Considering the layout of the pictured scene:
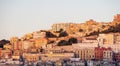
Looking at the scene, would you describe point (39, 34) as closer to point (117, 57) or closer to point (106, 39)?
point (106, 39)

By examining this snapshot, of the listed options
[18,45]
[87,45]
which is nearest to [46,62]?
[87,45]

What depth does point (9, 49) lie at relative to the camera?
66.5ft

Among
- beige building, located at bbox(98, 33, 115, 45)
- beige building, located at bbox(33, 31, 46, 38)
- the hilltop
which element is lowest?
beige building, located at bbox(98, 33, 115, 45)

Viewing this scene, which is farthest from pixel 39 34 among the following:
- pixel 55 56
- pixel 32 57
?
pixel 55 56

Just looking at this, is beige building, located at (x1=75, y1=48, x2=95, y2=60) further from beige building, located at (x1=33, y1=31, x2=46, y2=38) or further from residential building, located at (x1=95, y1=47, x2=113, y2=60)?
beige building, located at (x1=33, y1=31, x2=46, y2=38)

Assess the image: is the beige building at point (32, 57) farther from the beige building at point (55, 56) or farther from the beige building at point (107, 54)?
the beige building at point (107, 54)

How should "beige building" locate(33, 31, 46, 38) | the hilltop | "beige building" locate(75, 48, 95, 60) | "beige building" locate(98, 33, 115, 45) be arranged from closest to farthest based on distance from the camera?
"beige building" locate(75, 48, 95, 60) → "beige building" locate(98, 33, 115, 45) → the hilltop → "beige building" locate(33, 31, 46, 38)

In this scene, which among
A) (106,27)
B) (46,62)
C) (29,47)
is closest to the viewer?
(46,62)

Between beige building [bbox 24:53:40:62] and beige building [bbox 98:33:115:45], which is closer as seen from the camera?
beige building [bbox 24:53:40:62]

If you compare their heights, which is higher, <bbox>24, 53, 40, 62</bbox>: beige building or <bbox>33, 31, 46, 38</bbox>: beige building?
<bbox>33, 31, 46, 38</bbox>: beige building

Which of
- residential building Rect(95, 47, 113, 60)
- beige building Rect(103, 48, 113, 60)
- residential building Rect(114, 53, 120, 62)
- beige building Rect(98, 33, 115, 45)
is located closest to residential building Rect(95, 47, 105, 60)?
residential building Rect(95, 47, 113, 60)

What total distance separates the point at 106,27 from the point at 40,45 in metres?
2.83

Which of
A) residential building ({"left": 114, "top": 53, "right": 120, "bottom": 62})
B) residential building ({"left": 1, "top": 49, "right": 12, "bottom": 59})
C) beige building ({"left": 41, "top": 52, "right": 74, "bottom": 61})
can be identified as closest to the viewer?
residential building ({"left": 114, "top": 53, "right": 120, "bottom": 62})

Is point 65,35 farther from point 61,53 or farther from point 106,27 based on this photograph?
point 61,53
